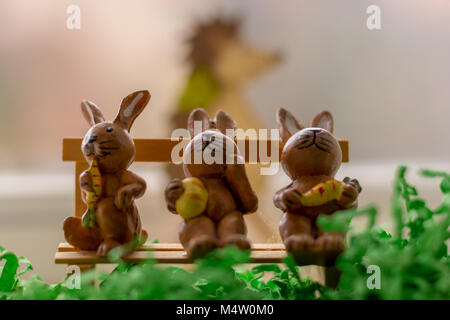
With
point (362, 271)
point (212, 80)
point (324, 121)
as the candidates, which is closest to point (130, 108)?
point (324, 121)

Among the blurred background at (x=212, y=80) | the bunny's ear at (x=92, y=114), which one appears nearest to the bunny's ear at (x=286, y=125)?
the bunny's ear at (x=92, y=114)

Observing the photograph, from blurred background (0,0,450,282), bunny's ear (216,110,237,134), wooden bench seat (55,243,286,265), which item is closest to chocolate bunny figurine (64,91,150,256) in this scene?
wooden bench seat (55,243,286,265)

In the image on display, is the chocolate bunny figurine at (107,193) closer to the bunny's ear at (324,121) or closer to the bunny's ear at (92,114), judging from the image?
the bunny's ear at (92,114)

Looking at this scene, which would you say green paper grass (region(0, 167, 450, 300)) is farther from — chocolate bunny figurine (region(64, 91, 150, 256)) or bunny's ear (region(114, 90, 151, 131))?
bunny's ear (region(114, 90, 151, 131))

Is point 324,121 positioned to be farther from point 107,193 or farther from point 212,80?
point 212,80
